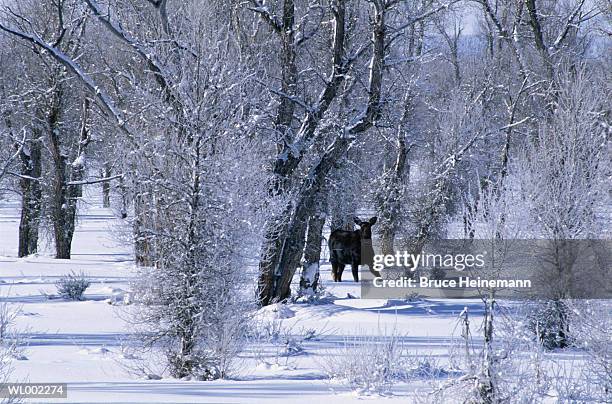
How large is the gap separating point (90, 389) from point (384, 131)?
706 inches

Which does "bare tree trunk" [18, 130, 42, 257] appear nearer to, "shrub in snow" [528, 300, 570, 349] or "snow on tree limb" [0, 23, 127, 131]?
"snow on tree limb" [0, 23, 127, 131]

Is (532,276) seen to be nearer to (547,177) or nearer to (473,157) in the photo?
(547,177)

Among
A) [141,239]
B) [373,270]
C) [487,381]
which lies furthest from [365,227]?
[487,381]

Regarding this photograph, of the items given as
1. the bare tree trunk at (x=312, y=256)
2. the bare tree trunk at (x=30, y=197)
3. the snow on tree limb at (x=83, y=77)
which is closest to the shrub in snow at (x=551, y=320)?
the snow on tree limb at (x=83, y=77)

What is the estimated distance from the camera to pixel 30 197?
93.4 ft

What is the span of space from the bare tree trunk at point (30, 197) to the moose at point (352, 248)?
38.5 ft

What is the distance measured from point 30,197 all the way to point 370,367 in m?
22.9

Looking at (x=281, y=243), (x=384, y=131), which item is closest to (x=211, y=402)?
(x=281, y=243)

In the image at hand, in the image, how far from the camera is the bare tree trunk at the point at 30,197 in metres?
28.5

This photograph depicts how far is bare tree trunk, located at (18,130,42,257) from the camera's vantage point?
2847 centimetres

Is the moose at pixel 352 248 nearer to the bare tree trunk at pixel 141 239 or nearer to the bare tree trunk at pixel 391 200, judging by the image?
the bare tree trunk at pixel 391 200

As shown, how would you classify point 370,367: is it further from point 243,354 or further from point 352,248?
point 352,248

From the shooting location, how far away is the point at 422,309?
15297 mm

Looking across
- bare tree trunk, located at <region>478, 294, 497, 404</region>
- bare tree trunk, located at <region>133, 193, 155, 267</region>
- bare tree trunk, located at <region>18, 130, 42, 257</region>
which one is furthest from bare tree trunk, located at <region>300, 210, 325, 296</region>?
bare tree trunk, located at <region>18, 130, 42, 257</region>
